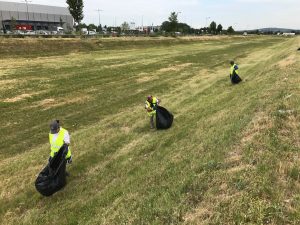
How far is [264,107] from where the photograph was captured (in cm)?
1316

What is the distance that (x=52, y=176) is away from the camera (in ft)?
30.6

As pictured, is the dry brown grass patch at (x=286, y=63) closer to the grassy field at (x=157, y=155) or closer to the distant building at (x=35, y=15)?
the grassy field at (x=157, y=155)

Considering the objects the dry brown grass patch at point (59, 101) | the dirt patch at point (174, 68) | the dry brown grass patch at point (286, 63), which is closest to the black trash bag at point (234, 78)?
the dry brown grass patch at point (286, 63)

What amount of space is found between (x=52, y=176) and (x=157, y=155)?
3764mm

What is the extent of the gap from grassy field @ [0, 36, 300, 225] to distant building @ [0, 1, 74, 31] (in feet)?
408

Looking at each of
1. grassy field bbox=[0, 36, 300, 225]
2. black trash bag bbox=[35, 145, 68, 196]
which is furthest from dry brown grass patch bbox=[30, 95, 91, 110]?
black trash bag bbox=[35, 145, 68, 196]

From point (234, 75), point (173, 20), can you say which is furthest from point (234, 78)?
point (173, 20)

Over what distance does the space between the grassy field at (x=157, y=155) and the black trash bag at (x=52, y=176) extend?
378 millimetres

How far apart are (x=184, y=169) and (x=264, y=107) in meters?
5.45

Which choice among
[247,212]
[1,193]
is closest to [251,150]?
[247,212]

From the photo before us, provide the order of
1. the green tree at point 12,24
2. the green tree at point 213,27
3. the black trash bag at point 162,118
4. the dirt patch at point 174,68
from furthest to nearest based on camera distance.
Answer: the green tree at point 213,27
the green tree at point 12,24
the dirt patch at point 174,68
the black trash bag at point 162,118

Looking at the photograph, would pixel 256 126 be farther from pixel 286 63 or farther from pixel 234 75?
pixel 286 63

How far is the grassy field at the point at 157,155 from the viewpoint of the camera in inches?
273

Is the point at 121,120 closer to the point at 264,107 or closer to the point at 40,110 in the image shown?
the point at 40,110
